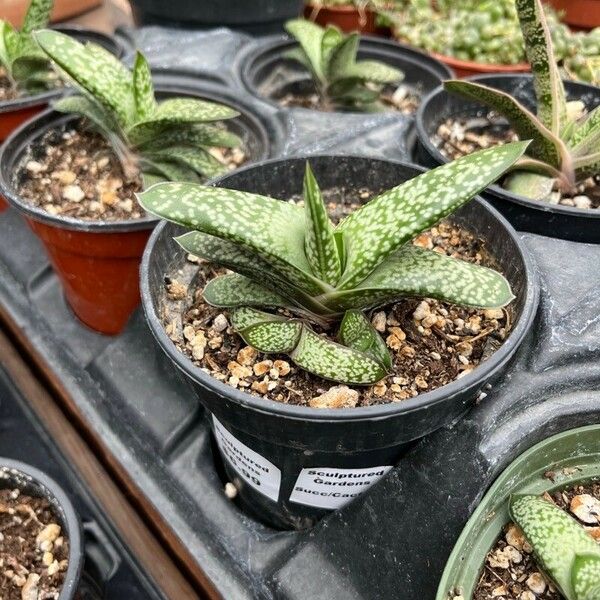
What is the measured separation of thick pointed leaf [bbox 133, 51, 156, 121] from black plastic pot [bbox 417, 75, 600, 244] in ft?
1.40

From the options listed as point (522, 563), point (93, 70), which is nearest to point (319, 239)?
point (522, 563)

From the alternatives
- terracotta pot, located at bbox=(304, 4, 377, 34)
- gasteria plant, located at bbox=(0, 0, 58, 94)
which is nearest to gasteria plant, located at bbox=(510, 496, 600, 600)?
gasteria plant, located at bbox=(0, 0, 58, 94)

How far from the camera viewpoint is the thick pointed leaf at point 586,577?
1.86 feet

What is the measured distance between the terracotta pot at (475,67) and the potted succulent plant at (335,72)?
0.11 metres

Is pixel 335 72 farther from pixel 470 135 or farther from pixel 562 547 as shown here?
pixel 562 547

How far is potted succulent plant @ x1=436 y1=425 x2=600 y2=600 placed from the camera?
0.60 m

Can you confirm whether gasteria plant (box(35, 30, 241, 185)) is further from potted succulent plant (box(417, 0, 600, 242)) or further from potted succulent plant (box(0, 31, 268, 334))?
potted succulent plant (box(417, 0, 600, 242))

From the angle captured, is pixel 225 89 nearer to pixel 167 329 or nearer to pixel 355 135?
pixel 355 135

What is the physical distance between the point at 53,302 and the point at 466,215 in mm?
815

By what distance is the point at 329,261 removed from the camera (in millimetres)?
599

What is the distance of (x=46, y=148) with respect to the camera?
3.63 feet

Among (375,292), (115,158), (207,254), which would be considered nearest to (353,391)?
(375,292)

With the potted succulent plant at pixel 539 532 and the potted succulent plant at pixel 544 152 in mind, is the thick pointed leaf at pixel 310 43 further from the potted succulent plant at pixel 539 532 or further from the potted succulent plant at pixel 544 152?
the potted succulent plant at pixel 539 532

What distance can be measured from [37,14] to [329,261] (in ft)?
3.00
